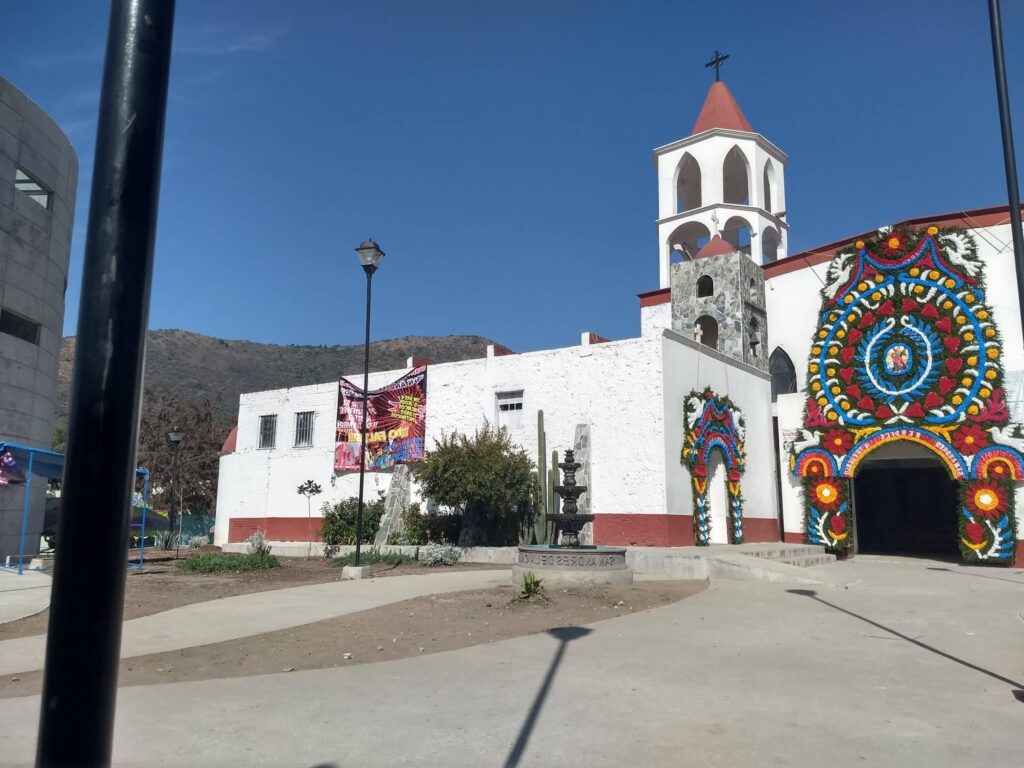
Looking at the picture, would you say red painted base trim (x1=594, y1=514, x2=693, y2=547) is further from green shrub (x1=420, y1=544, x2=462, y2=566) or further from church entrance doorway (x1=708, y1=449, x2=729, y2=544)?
green shrub (x1=420, y1=544, x2=462, y2=566)

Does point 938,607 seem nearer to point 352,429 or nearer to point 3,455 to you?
point 3,455

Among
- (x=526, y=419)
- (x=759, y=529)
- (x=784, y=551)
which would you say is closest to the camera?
(x=784, y=551)

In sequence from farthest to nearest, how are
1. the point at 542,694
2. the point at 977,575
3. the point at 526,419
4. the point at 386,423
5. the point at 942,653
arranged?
the point at 386,423 → the point at 526,419 → the point at 977,575 → the point at 942,653 → the point at 542,694

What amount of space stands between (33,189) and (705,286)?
22446mm

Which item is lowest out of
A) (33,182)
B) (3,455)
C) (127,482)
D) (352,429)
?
(127,482)

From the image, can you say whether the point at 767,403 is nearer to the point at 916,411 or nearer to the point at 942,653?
the point at 916,411

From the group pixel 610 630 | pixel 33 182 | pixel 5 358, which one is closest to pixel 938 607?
pixel 610 630

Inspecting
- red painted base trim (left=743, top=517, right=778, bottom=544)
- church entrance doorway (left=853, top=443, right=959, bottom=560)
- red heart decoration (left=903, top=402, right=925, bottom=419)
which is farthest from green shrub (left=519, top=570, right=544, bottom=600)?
church entrance doorway (left=853, top=443, right=959, bottom=560)

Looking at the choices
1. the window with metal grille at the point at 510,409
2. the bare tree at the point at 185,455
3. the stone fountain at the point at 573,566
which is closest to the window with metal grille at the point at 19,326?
the window with metal grille at the point at 510,409

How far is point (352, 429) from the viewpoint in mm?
29031

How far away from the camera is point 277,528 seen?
30.5m

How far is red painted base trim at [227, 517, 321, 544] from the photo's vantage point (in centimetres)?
2944

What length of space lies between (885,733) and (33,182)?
2522 cm

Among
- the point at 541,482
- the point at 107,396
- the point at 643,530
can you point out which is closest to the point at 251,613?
the point at 107,396
